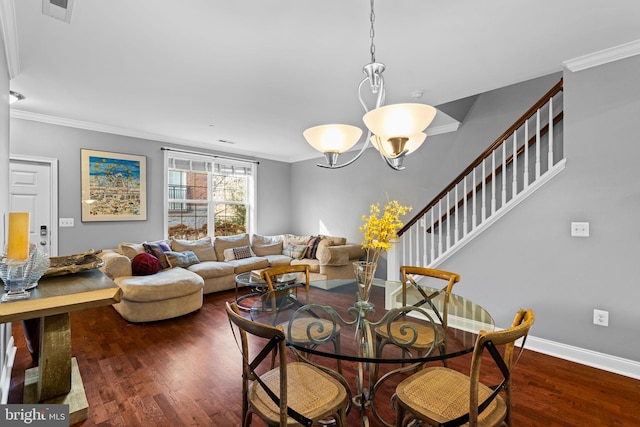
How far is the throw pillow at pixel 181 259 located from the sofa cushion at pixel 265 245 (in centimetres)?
124

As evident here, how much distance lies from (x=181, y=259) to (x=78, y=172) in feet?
6.08

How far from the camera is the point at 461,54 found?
2.37 metres

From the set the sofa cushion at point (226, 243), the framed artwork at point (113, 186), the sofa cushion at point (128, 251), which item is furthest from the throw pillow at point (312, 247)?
the framed artwork at point (113, 186)

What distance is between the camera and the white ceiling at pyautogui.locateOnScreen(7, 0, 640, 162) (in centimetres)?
187

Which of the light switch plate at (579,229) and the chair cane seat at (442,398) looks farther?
the light switch plate at (579,229)

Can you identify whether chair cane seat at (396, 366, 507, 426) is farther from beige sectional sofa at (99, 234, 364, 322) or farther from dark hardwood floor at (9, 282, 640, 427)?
beige sectional sofa at (99, 234, 364, 322)

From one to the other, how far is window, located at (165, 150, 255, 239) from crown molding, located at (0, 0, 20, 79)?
99.2 inches

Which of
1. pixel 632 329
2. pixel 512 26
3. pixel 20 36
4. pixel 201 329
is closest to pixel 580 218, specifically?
pixel 632 329

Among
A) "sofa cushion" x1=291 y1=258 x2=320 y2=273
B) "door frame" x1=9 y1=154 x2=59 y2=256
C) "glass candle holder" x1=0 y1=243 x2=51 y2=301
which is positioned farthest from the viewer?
"sofa cushion" x1=291 y1=258 x2=320 y2=273

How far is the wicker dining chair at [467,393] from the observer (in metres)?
1.09

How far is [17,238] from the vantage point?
4.66 feet

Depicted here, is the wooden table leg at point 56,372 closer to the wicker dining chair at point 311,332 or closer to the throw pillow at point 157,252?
the wicker dining chair at point 311,332

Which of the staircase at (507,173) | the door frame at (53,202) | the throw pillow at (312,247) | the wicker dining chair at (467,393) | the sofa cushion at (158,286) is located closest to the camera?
the wicker dining chair at (467,393)

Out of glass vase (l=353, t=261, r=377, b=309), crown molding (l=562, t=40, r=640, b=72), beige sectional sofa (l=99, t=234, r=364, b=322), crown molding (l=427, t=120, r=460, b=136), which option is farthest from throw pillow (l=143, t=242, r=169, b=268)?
crown molding (l=562, t=40, r=640, b=72)
